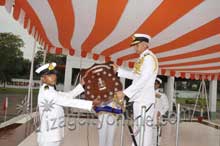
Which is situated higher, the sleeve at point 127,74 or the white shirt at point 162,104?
the sleeve at point 127,74

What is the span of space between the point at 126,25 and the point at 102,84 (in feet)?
3.08

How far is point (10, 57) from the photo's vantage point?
13180 millimetres

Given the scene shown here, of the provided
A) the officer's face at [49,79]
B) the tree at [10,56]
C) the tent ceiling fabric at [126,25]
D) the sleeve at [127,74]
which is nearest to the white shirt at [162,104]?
the tent ceiling fabric at [126,25]

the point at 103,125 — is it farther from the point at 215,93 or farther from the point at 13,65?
the point at 215,93

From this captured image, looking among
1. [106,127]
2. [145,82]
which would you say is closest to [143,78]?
[145,82]

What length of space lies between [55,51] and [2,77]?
7.25 meters

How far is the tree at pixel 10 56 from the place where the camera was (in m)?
12.9

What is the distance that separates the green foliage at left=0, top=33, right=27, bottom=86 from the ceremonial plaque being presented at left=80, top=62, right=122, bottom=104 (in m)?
9.91

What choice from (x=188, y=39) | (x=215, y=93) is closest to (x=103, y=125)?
(x=188, y=39)

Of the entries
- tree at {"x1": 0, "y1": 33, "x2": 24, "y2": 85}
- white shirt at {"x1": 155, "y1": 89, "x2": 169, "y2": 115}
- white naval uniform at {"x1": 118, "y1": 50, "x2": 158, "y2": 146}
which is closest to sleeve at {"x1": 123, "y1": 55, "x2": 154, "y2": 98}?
white naval uniform at {"x1": 118, "y1": 50, "x2": 158, "y2": 146}

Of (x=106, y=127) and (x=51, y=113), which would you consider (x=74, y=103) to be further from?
(x=106, y=127)

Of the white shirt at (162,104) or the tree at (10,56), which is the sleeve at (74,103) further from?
the tree at (10,56)

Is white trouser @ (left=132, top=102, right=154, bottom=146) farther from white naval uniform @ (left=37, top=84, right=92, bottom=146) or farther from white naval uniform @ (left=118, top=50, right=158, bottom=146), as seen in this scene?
white naval uniform @ (left=37, top=84, right=92, bottom=146)

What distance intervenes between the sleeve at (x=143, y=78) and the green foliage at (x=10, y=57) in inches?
428
